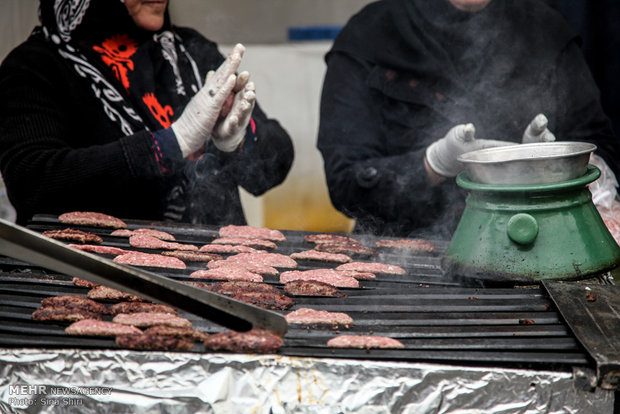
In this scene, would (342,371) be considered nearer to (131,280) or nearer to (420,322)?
(420,322)

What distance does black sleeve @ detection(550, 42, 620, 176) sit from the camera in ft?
12.3

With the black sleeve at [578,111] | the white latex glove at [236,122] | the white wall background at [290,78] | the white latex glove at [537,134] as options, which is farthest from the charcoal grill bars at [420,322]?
the white wall background at [290,78]

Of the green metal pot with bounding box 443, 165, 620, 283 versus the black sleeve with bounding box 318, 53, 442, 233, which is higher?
the green metal pot with bounding box 443, 165, 620, 283

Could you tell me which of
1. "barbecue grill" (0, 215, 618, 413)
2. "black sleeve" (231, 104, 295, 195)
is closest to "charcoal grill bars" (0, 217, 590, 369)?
"barbecue grill" (0, 215, 618, 413)

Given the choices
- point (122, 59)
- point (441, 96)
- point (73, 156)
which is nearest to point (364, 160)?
point (441, 96)

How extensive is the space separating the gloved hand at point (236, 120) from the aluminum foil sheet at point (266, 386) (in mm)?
1782

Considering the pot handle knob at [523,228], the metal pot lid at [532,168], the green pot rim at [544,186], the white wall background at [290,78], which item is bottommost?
the white wall background at [290,78]

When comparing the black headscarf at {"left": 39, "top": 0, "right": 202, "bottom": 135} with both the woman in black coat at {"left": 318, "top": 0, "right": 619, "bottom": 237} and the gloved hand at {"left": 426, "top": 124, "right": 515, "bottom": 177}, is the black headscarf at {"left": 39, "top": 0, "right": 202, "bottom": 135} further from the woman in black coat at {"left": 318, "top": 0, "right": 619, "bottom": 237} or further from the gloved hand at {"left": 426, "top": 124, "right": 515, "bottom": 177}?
the gloved hand at {"left": 426, "top": 124, "right": 515, "bottom": 177}

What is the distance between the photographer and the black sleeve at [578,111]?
376 cm

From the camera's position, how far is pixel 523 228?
230cm

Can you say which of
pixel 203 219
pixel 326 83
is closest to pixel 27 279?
pixel 203 219

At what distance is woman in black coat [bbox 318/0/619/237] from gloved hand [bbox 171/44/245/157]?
2.83 ft

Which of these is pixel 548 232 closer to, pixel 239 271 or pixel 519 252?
pixel 519 252

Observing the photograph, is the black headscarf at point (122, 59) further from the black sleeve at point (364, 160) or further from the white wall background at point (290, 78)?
the white wall background at point (290, 78)
